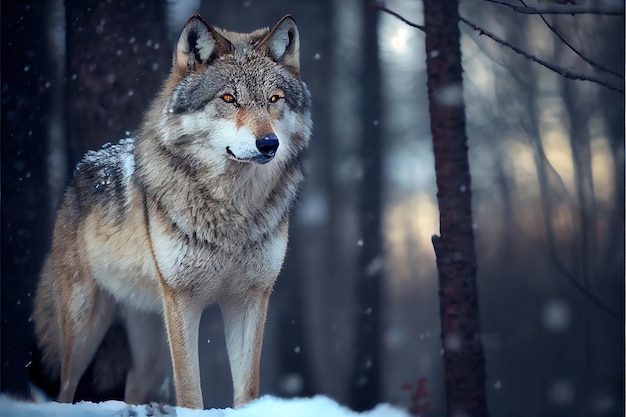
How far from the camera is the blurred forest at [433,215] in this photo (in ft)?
11.6

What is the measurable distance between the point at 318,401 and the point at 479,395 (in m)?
0.89

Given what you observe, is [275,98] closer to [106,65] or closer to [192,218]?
[192,218]

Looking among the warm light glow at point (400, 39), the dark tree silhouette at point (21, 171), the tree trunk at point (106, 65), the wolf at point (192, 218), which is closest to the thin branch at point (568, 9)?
the warm light glow at point (400, 39)

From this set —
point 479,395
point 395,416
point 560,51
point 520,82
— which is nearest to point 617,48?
point 560,51

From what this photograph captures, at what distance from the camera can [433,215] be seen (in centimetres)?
360

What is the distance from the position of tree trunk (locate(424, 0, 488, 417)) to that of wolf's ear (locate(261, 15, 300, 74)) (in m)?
0.75

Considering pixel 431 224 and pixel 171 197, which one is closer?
pixel 171 197

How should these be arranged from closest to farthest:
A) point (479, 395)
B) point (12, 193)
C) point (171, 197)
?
point (171, 197) → point (479, 395) → point (12, 193)

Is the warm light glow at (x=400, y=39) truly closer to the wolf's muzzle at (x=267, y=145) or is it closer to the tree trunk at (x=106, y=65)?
the wolf's muzzle at (x=267, y=145)

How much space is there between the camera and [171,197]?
3.34 metres

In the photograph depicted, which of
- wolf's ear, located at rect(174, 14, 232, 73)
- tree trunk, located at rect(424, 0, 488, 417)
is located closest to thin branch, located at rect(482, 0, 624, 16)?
tree trunk, located at rect(424, 0, 488, 417)

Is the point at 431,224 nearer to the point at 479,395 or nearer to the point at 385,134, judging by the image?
the point at 385,134

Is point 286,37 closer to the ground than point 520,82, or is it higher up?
higher up

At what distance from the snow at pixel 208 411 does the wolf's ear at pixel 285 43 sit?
1801mm
